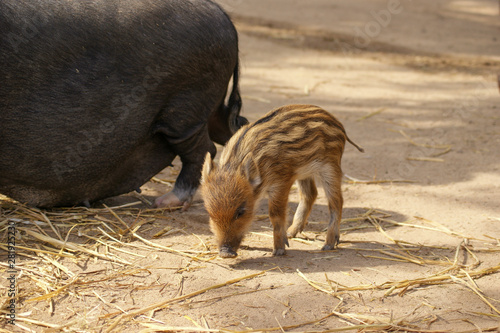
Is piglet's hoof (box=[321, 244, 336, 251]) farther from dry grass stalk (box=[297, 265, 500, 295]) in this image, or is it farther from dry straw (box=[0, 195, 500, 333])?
dry grass stalk (box=[297, 265, 500, 295])

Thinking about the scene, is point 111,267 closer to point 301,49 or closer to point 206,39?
point 206,39

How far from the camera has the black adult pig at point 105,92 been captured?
3730 mm

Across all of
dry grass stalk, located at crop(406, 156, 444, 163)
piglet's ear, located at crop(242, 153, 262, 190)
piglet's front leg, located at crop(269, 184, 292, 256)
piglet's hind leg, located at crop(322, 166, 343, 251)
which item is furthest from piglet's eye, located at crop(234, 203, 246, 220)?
dry grass stalk, located at crop(406, 156, 444, 163)

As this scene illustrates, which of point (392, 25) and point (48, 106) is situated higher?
point (48, 106)

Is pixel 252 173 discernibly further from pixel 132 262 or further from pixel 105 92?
pixel 105 92

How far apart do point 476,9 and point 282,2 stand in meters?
4.27

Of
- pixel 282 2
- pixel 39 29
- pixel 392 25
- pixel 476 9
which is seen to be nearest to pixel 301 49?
pixel 392 25

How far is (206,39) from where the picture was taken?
4.16 meters

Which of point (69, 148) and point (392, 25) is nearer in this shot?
point (69, 148)

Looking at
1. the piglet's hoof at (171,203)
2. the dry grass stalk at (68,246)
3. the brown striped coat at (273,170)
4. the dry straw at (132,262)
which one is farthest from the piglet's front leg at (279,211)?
the piglet's hoof at (171,203)

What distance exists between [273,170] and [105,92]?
1.31 metres

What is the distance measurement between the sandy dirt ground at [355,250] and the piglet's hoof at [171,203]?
0.21ft

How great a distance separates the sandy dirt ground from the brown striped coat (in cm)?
24

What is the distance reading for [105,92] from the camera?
392 cm
